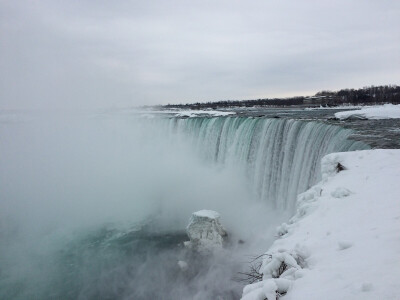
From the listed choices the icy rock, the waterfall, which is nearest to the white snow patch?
the waterfall

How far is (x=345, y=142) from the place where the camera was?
880 cm

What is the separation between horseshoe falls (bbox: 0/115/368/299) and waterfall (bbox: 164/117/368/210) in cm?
6

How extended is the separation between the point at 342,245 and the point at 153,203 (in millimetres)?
16064

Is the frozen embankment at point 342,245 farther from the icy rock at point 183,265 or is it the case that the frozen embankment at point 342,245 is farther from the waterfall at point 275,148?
the icy rock at point 183,265

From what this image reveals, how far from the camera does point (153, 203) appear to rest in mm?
18469

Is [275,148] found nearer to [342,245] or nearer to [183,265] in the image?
[183,265]

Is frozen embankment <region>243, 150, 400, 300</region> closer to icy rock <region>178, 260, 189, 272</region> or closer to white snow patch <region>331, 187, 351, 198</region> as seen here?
white snow patch <region>331, 187, 351, 198</region>

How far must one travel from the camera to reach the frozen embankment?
248 centimetres

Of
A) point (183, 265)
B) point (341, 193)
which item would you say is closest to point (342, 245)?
point (341, 193)

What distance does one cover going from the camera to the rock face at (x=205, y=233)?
11.4 meters

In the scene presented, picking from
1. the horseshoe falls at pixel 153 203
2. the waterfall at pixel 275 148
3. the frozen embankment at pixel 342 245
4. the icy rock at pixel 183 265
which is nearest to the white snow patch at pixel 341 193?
the frozen embankment at pixel 342 245

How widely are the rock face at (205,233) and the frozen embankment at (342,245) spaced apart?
21.1ft

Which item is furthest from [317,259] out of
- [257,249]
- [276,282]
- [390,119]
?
[390,119]

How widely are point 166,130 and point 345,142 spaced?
64.3 ft
